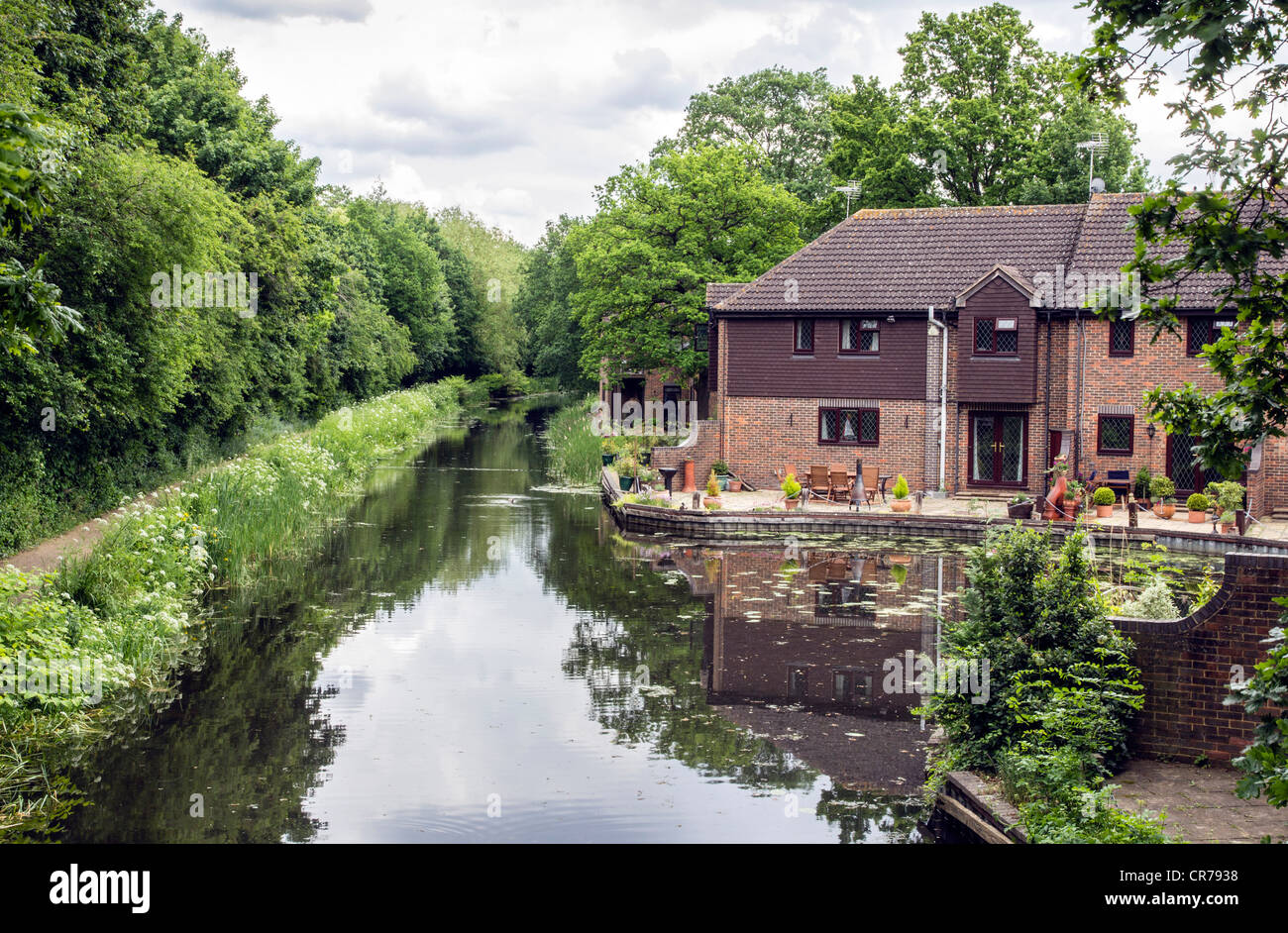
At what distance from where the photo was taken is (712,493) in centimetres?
2925

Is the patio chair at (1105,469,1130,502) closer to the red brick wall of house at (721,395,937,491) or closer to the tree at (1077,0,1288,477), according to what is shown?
the red brick wall of house at (721,395,937,491)

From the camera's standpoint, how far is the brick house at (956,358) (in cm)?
2917

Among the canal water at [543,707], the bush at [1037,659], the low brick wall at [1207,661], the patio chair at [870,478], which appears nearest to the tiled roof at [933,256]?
the patio chair at [870,478]

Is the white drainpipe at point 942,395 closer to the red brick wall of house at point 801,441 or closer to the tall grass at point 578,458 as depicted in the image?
the red brick wall of house at point 801,441

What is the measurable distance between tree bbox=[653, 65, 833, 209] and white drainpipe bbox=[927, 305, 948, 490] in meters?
34.2

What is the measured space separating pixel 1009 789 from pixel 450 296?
252 ft

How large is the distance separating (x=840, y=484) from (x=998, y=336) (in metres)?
5.78

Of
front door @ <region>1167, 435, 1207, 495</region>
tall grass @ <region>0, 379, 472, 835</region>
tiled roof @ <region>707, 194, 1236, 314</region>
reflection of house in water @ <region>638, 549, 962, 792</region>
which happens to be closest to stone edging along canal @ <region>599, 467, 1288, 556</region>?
reflection of house in water @ <region>638, 549, 962, 792</region>

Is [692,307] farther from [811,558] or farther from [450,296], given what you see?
[450,296]

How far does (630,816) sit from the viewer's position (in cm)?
974

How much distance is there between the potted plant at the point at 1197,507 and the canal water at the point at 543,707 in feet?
20.8

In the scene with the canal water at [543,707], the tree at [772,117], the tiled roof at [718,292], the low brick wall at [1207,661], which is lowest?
the canal water at [543,707]

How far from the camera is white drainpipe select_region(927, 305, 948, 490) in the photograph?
99.0ft
